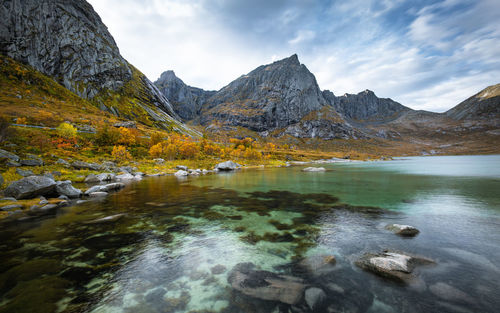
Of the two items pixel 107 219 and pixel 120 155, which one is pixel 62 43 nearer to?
pixel 120 155

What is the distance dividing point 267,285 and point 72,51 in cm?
23869

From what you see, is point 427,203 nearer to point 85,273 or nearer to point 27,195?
point 85,273

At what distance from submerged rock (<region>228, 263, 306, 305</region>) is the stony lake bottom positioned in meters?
0.32

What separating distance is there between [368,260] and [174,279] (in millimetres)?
10836

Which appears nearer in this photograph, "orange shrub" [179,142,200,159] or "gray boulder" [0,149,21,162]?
"gray boulder" [0,149,21,162]

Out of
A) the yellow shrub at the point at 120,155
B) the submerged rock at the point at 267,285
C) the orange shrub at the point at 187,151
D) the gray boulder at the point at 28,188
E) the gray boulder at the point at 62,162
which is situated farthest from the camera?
the orange shrub at the point at 187,151

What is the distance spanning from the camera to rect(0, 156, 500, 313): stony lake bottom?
7.84 metres

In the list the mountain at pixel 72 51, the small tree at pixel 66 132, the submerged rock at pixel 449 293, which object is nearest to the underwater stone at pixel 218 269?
the submerged rock at pixel 449 293

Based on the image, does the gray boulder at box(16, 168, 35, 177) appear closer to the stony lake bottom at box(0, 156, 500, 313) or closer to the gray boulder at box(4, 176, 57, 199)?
the gray boulder at box(4, 176, 57, 199)

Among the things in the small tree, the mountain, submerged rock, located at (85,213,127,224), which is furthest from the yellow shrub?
the mountain

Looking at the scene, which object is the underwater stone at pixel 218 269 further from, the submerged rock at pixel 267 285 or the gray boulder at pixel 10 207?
the gray boulder at pixel 10 207

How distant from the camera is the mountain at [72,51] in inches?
5349

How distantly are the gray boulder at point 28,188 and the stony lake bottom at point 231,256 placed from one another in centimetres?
673

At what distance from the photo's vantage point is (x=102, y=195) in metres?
29.1
